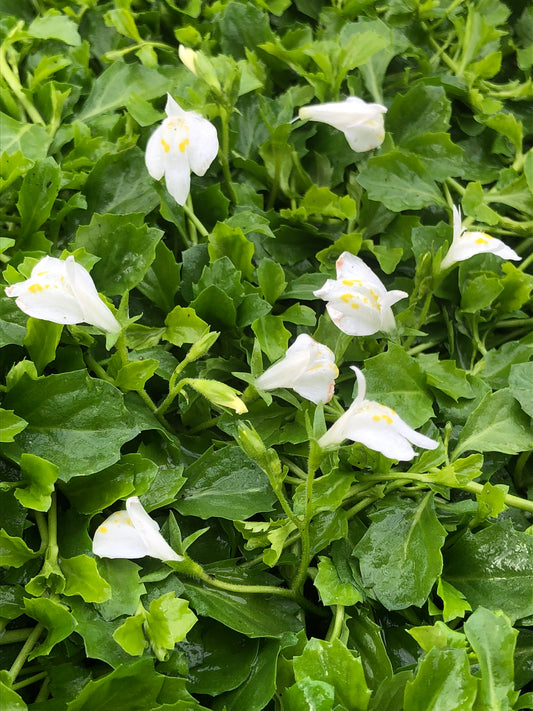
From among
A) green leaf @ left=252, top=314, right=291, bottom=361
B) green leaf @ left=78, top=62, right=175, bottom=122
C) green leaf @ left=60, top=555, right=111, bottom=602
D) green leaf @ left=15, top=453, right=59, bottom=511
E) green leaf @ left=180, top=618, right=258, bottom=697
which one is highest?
green leaf @ left=78, top=62, right=175, bottom=122

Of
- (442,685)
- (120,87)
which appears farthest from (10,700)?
(120,87)

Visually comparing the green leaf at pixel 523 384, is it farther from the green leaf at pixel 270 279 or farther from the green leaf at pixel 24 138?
the green leaf at pixel 24 138

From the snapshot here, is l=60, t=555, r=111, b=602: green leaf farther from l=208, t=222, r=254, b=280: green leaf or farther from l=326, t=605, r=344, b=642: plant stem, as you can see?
l=208, t=222, r=254, b=280: green leaf

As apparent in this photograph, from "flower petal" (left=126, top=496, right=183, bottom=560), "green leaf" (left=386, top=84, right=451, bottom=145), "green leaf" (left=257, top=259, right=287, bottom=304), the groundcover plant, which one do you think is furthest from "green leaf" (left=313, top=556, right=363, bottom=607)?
"green leaf" (left=386, top=84, right=451, bottom=145)

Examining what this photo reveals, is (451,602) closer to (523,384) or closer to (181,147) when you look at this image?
(523,384)

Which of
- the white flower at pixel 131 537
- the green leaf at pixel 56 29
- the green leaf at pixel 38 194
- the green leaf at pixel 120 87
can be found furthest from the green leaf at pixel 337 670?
the green leaf at pixel 56 29
